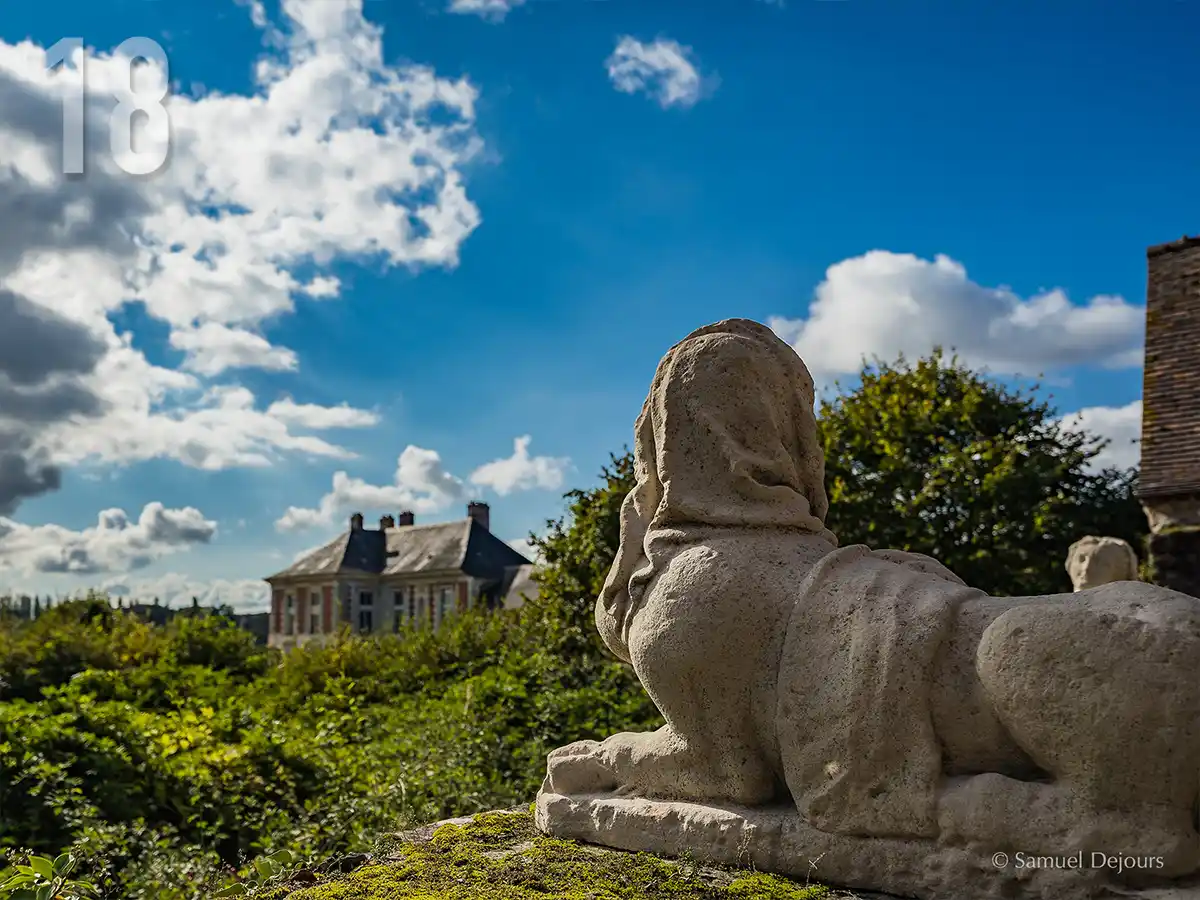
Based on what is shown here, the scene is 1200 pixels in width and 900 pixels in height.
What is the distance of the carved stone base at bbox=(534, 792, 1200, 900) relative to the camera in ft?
10.2

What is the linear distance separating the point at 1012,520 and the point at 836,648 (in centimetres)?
1108

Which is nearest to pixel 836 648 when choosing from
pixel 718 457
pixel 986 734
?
pixel 986 734

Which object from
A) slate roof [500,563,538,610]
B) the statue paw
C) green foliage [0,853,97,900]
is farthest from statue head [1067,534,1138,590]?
slate roof [500,563,538,610]

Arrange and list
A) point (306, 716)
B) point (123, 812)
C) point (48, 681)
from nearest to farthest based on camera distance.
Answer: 1. point (123, 812)
2. point (306, 716)
3. point (48, 681)

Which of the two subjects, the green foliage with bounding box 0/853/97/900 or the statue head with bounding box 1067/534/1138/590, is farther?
the statue head with bounding box 1067/534/1138/590

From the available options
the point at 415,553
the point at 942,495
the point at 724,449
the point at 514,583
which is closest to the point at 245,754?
the point at 724,449

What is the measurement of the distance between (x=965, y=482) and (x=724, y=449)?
1029cm

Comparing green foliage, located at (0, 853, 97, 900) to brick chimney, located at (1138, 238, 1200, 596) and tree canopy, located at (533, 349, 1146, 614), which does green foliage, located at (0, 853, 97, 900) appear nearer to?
tree canopy, located at (533, 349, 1146, 614)

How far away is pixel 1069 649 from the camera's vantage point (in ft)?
10.4

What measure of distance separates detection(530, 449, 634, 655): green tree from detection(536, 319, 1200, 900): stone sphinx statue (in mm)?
5622

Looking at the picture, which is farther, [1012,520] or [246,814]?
[1012,520]

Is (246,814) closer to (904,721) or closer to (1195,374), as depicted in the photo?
(904,721)

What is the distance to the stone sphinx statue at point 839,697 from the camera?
312 cm

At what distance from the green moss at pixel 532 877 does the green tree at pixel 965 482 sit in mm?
8361
